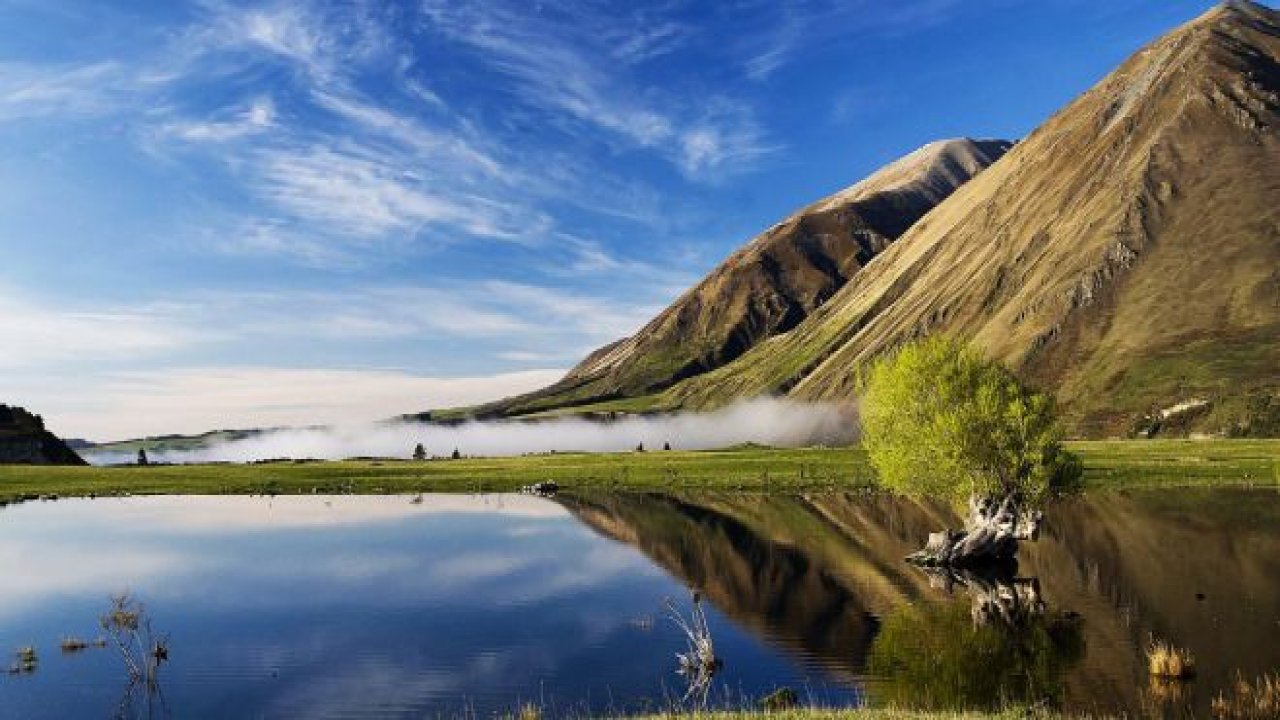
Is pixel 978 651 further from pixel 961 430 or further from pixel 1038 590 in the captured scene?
pixel 961 430

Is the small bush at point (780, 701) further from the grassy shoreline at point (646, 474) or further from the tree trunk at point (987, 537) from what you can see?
the grassy shoreline at point (646, 474)

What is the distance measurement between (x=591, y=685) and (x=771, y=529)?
2117 inches

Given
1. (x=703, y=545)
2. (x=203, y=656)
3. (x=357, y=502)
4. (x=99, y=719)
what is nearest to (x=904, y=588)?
(x=703, y=545)

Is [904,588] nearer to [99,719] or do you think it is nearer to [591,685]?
[591,685]

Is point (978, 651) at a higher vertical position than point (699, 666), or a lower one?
lower

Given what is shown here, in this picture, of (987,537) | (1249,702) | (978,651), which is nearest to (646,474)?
(987,537)

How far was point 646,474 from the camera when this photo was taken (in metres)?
166

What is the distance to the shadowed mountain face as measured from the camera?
40.7 metres

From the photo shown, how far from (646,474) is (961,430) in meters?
97.8

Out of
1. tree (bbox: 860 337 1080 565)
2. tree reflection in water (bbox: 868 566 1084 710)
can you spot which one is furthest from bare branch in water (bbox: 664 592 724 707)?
tree (bbox: 860 337 1080 565)

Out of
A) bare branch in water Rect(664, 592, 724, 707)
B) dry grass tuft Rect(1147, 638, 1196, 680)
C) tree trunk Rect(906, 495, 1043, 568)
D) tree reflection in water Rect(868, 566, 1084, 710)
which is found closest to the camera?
tree reflection in water Rect(868, 566, 1084, 710)

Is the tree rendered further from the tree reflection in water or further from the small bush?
the small bush

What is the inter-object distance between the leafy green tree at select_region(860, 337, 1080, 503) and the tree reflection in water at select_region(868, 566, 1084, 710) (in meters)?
12.2

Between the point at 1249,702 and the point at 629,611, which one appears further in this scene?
the point at 629,611
